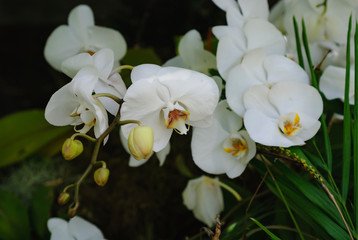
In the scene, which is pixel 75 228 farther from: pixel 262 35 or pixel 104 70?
pixel 262 35

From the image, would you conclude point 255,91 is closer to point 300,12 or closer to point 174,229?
point 300,12

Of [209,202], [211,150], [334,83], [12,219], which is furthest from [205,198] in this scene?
[12,219]

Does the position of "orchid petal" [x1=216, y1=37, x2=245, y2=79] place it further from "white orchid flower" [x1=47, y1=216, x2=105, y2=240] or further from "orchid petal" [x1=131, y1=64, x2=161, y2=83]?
"white orchid flower" [x1=47, y1=216, x2=105, y2=240]

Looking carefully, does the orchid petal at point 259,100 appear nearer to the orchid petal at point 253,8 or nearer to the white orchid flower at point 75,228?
the orchid petal at point 253,8

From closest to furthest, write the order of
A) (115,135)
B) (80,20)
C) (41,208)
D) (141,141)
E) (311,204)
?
1. (141,141)
2. (311,204)
3. (80,20)
4. (41,208)
5. (115,135)

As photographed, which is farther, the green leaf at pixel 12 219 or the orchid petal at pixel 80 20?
the green leaf at pixel 12 219

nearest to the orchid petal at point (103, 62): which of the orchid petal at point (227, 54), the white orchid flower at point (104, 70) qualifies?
the white orchid flower at point (104, 70)

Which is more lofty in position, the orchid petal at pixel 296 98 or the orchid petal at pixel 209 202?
the orchid petal at pixel 296 98
